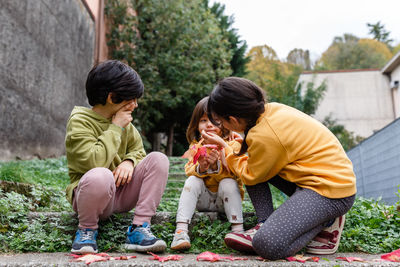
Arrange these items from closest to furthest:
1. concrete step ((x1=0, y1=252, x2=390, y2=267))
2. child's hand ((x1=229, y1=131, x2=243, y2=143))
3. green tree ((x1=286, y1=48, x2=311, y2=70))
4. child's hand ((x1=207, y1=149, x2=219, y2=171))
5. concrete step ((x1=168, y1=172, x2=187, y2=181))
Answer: concrete step ((x1=0, y1=252, x2=390, y2=267)) < child's hand ((x1=207, y1=149, x2=219, y2=171)) < child's hand ((x1=229, y1=131, x2=243, y2=143)) < concrete step ((x1=168, y1=172, x2=187, y2=181)) < green tree ((x1=286, y1=48, x2=311, y2=70))

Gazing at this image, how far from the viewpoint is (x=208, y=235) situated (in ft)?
7.98

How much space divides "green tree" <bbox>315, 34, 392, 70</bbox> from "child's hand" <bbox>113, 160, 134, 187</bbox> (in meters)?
26.8

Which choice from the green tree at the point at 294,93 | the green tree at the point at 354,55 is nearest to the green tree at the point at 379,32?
the green tree at the point at 354,55

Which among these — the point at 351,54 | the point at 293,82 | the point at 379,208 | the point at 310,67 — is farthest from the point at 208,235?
the point at 351,54

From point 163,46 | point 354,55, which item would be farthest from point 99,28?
point 354,55

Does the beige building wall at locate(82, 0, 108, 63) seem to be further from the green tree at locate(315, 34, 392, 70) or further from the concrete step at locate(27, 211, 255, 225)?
the green tree at locate(315, 34, 392, 70)

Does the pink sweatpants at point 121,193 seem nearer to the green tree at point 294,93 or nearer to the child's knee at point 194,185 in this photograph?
the child's knee at point 194,185

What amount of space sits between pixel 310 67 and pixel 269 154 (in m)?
27.1

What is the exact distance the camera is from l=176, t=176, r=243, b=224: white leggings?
2466mm

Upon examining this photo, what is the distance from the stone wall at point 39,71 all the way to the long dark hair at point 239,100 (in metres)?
4.17

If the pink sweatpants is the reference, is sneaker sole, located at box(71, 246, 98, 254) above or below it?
below

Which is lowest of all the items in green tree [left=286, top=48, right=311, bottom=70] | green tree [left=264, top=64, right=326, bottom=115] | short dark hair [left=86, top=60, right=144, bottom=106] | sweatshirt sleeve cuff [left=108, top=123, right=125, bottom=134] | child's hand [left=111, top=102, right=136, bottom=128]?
sweatshirt sleeve cuff [left=108, top=123, right=125, bottom=134]

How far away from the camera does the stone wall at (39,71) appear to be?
215 inches

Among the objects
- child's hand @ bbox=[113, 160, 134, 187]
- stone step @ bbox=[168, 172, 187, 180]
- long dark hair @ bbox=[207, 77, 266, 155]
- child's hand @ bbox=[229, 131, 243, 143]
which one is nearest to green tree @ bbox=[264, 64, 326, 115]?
stone step @ bbox=[168, 172, 187, 180]
